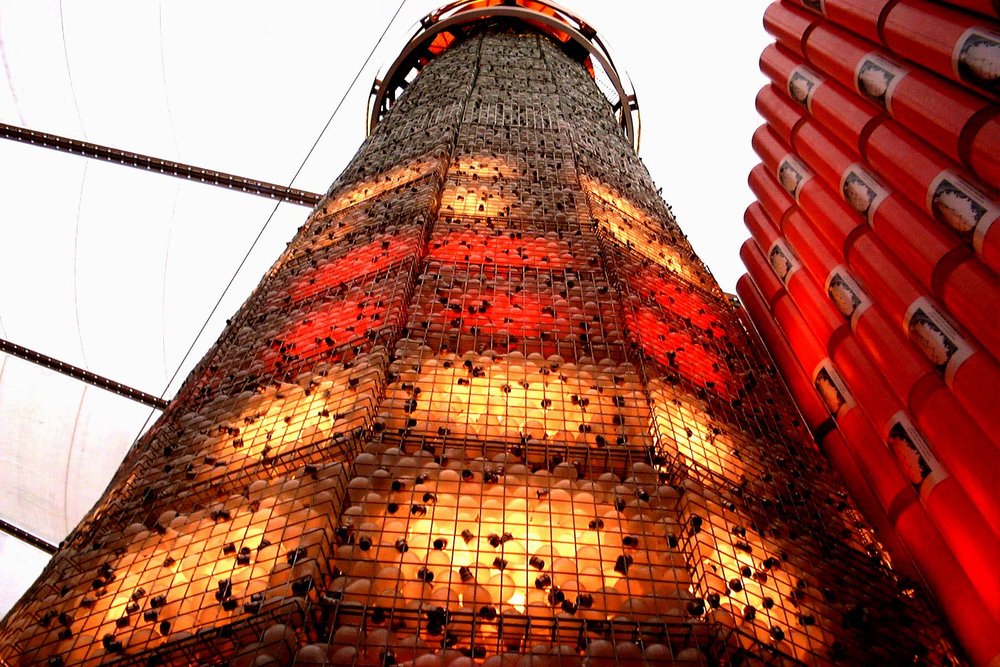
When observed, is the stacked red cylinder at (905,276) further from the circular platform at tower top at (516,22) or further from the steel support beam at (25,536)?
the steel support beam at (25,536)

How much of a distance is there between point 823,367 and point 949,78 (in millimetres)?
1422

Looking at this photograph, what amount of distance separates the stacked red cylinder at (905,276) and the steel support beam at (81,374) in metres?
8.11

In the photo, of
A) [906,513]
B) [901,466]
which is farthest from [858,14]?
[906,513]

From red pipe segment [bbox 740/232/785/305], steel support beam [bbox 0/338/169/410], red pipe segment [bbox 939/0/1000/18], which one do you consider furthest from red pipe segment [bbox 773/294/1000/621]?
steel support beam [bbox 0/338/169/410]

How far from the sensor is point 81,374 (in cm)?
1024

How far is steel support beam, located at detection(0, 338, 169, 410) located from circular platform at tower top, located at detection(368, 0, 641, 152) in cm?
440

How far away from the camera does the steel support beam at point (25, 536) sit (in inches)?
417

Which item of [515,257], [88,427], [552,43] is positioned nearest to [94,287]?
[88,427]

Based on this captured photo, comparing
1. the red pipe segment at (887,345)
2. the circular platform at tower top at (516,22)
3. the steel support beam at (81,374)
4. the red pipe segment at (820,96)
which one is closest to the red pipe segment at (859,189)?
the red pipe segment at (820,96)

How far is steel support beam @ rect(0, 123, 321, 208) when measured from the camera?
31.6 feet

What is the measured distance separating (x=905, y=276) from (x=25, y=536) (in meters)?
11.1

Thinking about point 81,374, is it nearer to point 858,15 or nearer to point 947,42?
point 858,15

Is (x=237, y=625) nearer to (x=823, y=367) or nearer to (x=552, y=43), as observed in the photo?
(x=823, y=367)

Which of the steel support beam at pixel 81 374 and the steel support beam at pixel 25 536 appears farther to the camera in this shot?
the steel support beam at pixel 25 536
